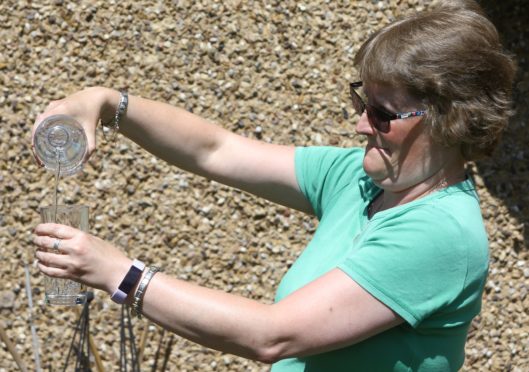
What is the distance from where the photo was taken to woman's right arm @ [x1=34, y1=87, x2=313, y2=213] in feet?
7.13

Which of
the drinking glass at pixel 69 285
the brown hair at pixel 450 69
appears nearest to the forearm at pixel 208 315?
the drinking glass at pixel 69 285

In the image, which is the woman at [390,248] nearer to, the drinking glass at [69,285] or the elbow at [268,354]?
the elbow at [268,354]

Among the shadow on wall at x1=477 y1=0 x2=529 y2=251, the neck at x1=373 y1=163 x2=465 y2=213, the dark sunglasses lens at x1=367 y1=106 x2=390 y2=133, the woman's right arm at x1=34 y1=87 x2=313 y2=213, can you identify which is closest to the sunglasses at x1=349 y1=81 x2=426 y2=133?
the dark sunglasses lens at x1=367 y1=106 x2=390 y2=133

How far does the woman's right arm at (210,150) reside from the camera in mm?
2174

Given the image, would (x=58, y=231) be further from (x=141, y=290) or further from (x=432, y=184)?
(x=432, y=184)

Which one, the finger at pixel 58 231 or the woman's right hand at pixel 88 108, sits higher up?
the woman's right hand at pixel 88 108

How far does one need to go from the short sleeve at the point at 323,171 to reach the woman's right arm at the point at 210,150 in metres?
0.03

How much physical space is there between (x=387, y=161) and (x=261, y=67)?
2.26 meters

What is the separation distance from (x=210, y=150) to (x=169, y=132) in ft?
0.46

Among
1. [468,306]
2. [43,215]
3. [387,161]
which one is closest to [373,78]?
[387,161]

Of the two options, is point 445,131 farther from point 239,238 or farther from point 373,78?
point 239,238

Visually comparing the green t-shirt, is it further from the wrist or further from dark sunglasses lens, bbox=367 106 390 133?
the wrist

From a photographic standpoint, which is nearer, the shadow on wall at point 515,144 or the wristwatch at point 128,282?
the wristwatch at point 128,282

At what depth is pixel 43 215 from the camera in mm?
1824
